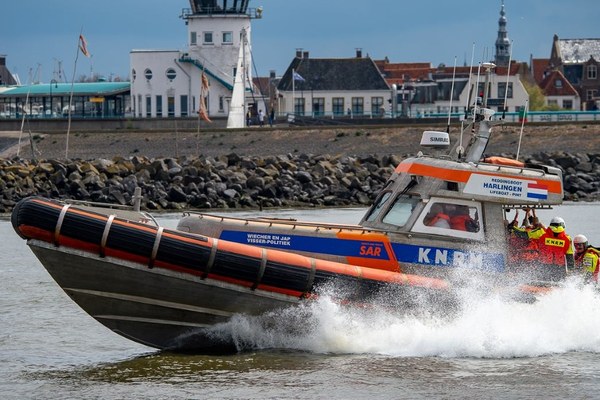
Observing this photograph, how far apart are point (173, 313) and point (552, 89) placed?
82.4 m

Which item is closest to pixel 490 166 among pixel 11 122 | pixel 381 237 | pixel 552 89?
pixel 381 237

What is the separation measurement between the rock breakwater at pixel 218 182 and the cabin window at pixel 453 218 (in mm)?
20620

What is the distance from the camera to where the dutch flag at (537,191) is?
13211 mm

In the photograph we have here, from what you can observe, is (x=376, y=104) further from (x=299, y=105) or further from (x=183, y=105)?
(x=183, y=105)

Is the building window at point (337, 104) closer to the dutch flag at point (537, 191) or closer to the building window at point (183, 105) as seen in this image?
the building window at point (183, 105)

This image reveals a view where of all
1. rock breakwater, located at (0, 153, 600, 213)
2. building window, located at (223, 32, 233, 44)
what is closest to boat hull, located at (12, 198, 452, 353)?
rock breakwater, located at (0, 153, 600, 213)

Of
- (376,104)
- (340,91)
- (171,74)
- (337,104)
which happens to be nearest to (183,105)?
(171,74)

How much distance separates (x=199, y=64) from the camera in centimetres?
6750

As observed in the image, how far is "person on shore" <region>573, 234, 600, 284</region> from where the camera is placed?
13.4m

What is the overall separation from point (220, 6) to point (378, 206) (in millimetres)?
55506

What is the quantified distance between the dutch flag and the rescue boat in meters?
0.01

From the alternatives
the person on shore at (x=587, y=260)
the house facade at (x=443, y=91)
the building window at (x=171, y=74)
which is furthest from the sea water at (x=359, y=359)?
the building window at (x=171, y=74)

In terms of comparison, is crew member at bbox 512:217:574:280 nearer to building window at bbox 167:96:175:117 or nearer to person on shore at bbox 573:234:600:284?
person on shore at bbox 573:234:600:284

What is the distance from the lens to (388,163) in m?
40.9
